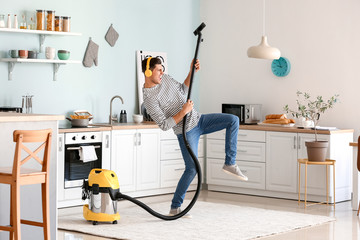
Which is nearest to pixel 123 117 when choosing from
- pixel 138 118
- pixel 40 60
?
pixel 138 118

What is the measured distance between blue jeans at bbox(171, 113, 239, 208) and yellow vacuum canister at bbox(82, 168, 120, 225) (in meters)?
0.65

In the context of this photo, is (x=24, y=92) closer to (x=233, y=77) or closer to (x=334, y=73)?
(x=233, y=77)

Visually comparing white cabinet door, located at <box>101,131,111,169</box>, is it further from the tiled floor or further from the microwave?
the microwave

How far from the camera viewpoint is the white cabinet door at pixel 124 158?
7.55 meters

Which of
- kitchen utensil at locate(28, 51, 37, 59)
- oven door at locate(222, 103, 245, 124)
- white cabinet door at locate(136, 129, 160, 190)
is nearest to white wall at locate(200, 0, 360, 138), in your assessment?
oven door at locate(222, 103, 245, 124)

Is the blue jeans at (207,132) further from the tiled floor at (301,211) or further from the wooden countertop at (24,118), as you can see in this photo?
the wooden countertop at (24,118)

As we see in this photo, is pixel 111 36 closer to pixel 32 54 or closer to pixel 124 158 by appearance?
pixel 32 54

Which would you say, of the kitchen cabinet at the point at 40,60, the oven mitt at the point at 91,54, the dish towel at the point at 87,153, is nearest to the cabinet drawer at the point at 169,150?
the dish towel at the point at 87,153

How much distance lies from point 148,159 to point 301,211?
1.94 metres

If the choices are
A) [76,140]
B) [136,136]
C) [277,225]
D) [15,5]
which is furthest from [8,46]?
[277,225]

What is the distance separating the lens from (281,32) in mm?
8414

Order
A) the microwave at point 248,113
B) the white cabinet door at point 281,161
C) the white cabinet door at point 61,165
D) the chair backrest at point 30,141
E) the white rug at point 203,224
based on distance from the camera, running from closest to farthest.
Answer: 1. the chair backrest at point 30,141
2. the white rug at point 203,224
3. the white cabinet door at point 61,165
4. the white cabinet door at point 281,161
5. the microwave at point 248,113

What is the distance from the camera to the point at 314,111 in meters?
7.61

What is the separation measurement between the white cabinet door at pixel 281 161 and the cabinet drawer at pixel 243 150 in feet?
0.37
